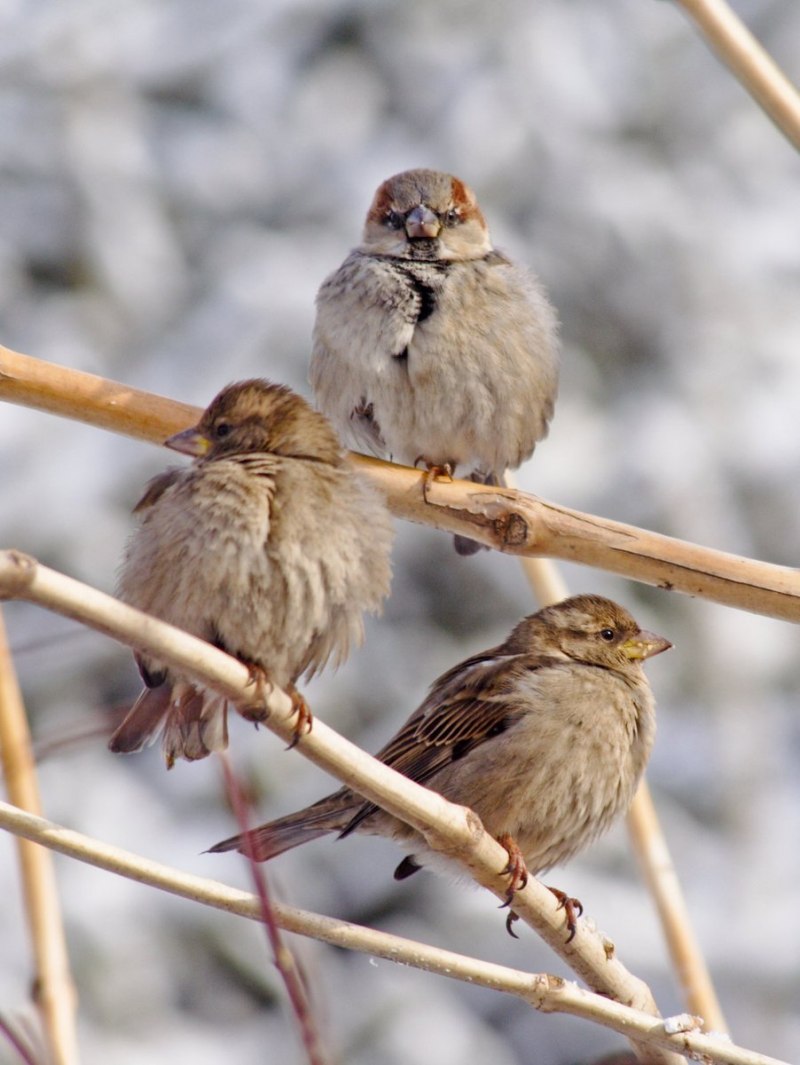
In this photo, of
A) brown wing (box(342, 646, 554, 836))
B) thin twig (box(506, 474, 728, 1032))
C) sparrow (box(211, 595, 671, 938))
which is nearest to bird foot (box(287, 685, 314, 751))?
sparrow (box(211, 595, 671, 938))

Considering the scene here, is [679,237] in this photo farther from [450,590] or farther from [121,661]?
[121,661]

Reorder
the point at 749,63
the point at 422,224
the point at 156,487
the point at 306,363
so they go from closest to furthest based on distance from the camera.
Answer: the point at 156,487 < the point at 749,63 < the point at 422,224 < the point at 306,363

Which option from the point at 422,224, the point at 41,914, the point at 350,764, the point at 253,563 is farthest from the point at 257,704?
the point at 422,224

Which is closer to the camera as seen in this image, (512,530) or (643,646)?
(512,530)

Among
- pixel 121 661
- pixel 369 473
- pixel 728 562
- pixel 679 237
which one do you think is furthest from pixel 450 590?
pixel 728 562

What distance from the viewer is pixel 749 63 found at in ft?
9.66

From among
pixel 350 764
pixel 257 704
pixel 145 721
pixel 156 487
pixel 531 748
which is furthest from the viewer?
pixel 531 748

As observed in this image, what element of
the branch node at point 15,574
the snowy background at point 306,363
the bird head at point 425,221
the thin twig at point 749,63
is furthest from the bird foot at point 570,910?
the snowy background at point 306,363

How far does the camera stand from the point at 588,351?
7637 millimetres

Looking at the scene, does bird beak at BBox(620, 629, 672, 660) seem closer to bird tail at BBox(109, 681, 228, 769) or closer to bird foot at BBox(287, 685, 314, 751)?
bird tail at BBox(109, 681, 228, 769)

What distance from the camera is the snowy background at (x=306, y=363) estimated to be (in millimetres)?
5703

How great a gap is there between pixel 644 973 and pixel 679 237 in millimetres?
3797

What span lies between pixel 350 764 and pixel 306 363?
4.75 m

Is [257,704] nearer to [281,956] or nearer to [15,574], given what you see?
[15,574]
